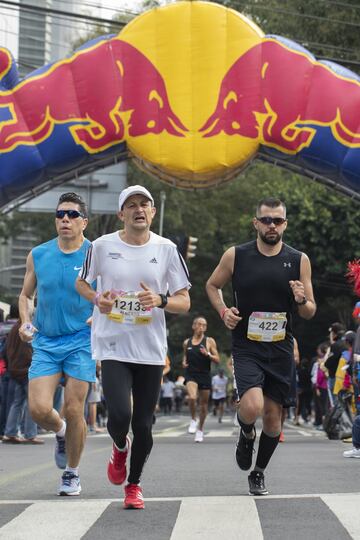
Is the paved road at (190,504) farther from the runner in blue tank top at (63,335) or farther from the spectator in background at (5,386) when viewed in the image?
the spectator in background at (5,386)

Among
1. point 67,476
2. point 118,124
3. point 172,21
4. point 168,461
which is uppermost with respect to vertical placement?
point 172,21

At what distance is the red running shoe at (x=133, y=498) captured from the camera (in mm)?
7234

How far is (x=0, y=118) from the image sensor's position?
19.8m

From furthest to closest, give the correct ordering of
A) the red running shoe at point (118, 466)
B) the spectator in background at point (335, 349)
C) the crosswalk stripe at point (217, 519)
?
the spectator in background at point (335, 349) → the red running shoe at point (118, 466) → the crosswalk stripe at point (217, 519)

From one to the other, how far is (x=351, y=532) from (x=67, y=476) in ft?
8.56

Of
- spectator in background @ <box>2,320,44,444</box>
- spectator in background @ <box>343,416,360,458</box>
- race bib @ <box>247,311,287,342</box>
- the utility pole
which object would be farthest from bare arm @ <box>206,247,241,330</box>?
the utility pole

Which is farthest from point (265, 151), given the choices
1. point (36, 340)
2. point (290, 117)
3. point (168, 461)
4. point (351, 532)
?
point (351, 532)

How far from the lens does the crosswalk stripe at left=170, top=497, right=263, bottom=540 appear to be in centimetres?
602

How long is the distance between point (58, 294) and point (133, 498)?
5.62 ft

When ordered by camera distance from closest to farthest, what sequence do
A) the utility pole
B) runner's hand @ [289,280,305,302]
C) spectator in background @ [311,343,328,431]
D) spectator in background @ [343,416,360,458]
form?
runner's hand @ [289,280,305,302] → spectator in background @ [343,416,360,458] → spectator in background @ [311,343,328,431] → the utility pole

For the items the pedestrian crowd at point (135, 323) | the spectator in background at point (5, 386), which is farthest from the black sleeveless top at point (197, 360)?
the pedestrian crowd at point (135, 323)

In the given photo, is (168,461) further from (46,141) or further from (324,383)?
(324,383)

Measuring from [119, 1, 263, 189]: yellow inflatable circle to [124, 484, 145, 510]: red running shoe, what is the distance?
13142mm

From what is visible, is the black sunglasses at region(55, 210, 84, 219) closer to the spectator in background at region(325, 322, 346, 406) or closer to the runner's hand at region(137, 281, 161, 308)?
the runner's hand at region(137, 281, 161, 308)
